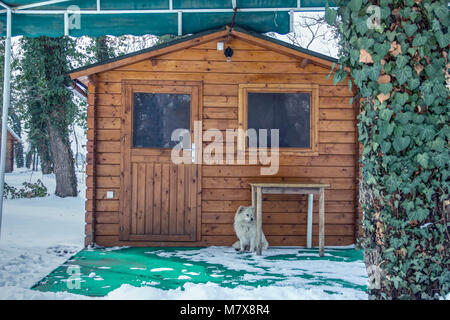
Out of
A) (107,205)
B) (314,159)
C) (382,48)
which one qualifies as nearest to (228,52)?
(314,159)

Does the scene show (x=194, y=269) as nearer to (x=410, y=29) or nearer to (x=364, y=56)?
(x=364, y=56)

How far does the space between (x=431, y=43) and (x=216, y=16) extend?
3611 mm

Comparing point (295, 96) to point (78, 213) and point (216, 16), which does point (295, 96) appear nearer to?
point (216, 16)

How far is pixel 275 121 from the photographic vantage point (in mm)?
5645

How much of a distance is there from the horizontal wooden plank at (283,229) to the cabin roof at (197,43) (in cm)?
222

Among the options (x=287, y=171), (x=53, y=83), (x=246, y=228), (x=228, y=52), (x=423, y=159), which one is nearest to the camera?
(x=423, y=159)

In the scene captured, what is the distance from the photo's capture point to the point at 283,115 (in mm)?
5652

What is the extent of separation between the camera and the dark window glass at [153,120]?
5.62m

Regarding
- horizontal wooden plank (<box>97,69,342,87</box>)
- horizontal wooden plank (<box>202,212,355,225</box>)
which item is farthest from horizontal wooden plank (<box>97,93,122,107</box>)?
horizontal wooden plank (<box>202,212,355,225</box>)

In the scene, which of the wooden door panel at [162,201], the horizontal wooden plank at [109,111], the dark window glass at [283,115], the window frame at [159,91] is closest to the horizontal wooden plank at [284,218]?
the wooden door panel at [162,201]

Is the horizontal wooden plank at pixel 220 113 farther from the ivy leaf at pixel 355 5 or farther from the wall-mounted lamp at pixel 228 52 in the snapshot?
the ivy leaf at pixel 355 5

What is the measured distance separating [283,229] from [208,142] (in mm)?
1572

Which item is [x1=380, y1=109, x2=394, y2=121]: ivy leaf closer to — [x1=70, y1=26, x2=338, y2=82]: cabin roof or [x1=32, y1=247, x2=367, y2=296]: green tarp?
[x1=32, y1=247, x2=367, y2=296]: green tarp

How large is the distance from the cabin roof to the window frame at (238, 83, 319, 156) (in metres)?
0.41
